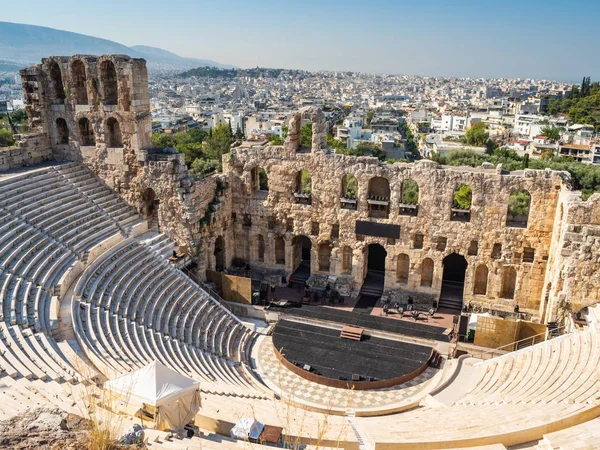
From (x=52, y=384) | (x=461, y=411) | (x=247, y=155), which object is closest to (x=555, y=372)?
(x=461, y=411)

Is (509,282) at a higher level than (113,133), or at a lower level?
lower

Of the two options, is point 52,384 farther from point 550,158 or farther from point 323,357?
point 550,158

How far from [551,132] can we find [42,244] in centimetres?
9965

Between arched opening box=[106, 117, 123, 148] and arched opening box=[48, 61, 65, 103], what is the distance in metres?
3.33

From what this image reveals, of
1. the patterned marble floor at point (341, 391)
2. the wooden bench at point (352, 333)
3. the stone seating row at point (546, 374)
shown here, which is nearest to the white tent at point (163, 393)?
the patterned marble floor at point (341, 391)

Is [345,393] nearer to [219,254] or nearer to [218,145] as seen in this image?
[219,254]

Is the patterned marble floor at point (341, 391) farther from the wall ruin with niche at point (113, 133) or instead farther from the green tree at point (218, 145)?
the green tree at point (218, 145)

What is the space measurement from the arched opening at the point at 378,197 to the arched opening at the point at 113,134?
15.2m

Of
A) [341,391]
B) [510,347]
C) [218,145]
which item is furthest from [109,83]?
[218,145]

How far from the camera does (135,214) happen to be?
2862 cm

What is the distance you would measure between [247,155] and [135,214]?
7.50 metres

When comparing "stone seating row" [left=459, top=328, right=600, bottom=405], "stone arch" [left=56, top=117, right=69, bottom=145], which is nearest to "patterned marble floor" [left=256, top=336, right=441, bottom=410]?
"stone seating row" [left=459, top=328, right=600, bottom=405]

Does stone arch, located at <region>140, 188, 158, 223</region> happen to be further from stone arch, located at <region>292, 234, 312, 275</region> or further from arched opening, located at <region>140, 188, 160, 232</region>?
stone arch, located at <region>292, 234, 312, 275</region>

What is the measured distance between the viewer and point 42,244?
22.4 meters
